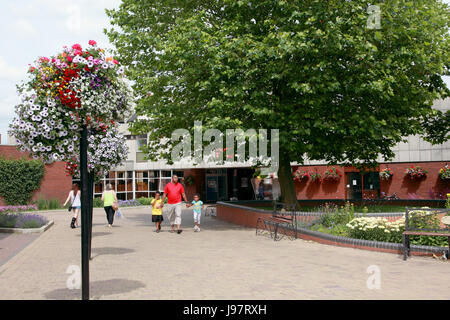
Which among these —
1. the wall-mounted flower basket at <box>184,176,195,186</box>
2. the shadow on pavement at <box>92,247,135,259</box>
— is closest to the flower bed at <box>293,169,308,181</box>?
the wall-mounted flower basket at <box>184,176,195,186</box>

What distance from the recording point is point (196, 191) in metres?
40.1

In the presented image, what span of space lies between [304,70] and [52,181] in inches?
1071

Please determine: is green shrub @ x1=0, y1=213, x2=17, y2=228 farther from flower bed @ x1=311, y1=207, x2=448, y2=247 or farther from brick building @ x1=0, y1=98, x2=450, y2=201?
brick building @ x1=0, y1=98, x2=450, y2=201

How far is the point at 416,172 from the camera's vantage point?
29188mm

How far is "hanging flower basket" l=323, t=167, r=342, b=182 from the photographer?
31562 mm

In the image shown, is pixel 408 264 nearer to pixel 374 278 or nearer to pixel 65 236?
pixel 374 278

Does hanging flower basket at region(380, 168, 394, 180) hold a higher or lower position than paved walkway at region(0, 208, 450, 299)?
higher

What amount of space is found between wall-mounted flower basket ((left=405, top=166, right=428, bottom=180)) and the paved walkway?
1889 centimetres

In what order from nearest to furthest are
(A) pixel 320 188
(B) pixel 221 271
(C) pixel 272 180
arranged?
(B) pixel 221 271 < (A) pixel 320 188 < (C) pixel 272 180

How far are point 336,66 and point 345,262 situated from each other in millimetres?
7435

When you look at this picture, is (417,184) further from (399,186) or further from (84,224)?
(84,224)

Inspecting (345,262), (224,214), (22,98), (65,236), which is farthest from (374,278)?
(224,214)

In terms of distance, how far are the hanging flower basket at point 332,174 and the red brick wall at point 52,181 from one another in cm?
2025

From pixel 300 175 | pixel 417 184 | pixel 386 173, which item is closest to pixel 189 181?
pixel 300 175
